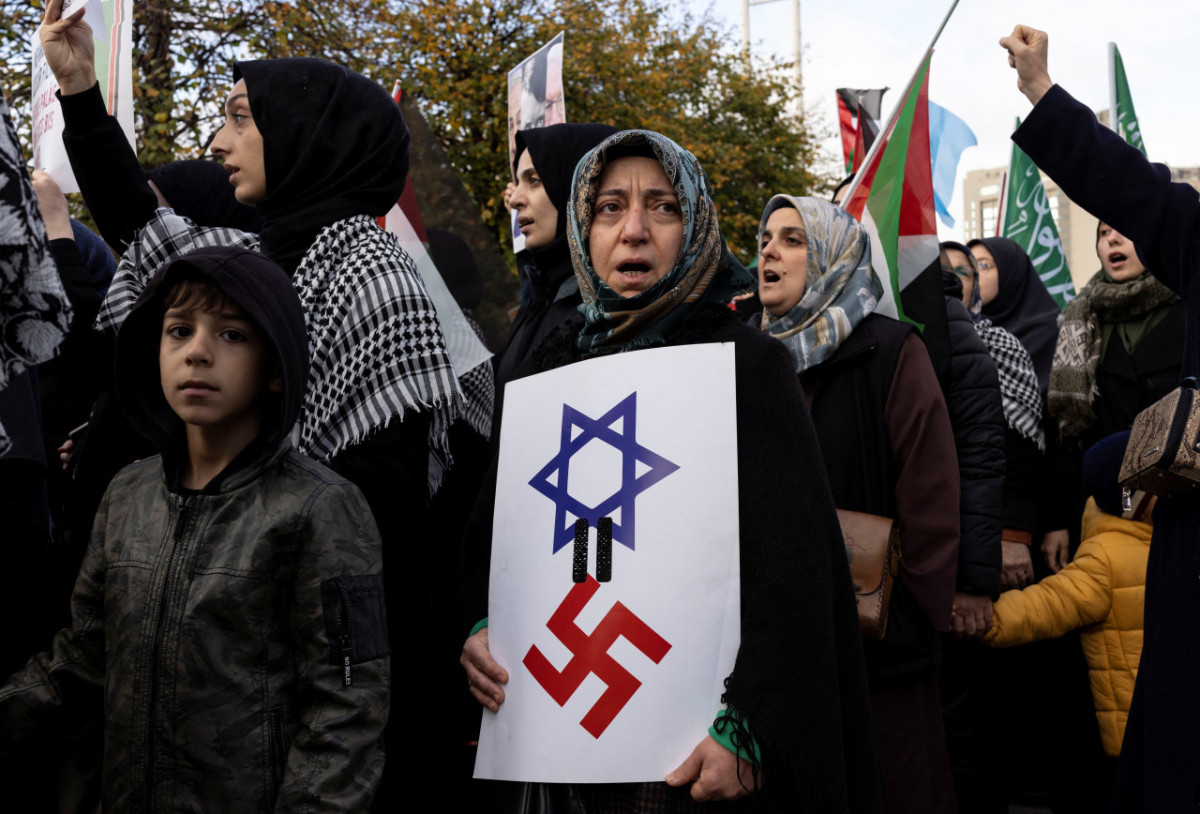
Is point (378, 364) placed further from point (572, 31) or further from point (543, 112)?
point (572, 31)

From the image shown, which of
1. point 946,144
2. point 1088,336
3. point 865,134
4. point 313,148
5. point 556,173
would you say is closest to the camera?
point 313,148

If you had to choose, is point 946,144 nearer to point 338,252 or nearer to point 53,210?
point 338,252

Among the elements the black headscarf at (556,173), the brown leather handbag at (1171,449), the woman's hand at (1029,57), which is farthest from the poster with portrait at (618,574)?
the black headscarf at (556,173)

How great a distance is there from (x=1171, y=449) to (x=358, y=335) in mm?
1758

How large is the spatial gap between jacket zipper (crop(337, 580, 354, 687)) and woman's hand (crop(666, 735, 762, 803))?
1.86 feet

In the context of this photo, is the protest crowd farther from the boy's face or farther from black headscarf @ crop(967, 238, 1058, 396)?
black headscarf @ crop(967, 238, 1058, 396)

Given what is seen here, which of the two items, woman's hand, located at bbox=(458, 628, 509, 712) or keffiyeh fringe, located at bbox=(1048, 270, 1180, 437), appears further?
keffiyeh fringe, located at bbox=(1048, 270, 1180, 437)

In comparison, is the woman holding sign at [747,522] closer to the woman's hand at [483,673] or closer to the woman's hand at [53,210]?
the woman's hand at [483,673]

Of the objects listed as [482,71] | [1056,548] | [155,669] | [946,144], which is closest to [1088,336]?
[1056,548]

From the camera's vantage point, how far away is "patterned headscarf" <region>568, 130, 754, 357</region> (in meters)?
2.12

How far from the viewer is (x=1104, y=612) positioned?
370cm

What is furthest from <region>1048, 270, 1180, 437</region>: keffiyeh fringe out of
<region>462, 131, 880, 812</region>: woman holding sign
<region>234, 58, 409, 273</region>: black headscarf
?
<region>234, 58, 409, 273</region>: black headscarf

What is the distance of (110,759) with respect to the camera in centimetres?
189

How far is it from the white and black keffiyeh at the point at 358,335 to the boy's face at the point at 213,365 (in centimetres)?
33
